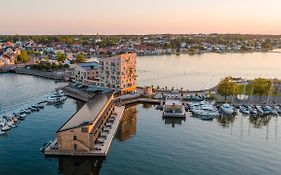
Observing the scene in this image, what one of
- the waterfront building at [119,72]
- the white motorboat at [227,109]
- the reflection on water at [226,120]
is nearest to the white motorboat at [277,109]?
the white motorboat at [227,109]

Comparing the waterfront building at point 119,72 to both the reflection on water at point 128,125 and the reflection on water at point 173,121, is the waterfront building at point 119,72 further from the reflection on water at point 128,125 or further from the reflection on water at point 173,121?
the reflection on water at point 173,121

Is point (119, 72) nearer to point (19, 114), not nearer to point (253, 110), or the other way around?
point (19, 114)

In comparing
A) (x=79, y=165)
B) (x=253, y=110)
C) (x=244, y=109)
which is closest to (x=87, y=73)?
(x=244, y=109)

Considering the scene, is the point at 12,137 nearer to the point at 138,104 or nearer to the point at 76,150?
the point at 76,150

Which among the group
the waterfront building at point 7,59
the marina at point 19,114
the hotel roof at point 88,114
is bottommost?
the marina at point 19,114

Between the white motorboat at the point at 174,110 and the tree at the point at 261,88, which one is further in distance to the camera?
the tree at the point at 261,88

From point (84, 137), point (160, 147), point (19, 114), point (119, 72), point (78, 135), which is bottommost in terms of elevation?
point (160, 147)
